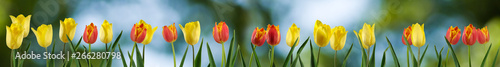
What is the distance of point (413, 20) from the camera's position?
1.39 meters

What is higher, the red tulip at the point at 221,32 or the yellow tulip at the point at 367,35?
the red tulip at the point at 221,32

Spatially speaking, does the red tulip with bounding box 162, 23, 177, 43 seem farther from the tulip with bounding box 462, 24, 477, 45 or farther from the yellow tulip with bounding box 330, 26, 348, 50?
the tulip with bounding box 462, 24, 477, 45

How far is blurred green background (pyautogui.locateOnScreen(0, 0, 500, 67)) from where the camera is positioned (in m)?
1.34

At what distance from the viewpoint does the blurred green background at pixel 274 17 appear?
134 cm

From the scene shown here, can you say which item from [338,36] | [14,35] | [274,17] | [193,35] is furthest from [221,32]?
[274,17]

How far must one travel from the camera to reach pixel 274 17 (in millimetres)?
1561

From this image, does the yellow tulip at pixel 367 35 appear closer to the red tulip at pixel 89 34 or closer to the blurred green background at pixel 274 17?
the red tulip at pixel 89 34

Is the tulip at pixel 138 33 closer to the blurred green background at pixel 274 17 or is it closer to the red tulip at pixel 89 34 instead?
the red tulip at pixel 89 34

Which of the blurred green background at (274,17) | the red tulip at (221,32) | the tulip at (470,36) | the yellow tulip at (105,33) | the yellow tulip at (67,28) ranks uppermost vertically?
the blurred green background at (274,17)

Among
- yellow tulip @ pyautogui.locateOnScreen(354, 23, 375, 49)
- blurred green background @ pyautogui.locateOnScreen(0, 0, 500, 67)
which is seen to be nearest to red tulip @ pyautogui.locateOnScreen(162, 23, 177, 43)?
yellow tulip @ pyautogui.locateOnScreen(354, 23, 375, 49)

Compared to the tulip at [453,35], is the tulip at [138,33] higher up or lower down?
higher up

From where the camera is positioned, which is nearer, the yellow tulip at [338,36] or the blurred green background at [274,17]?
the yellow tulip at [338,36]

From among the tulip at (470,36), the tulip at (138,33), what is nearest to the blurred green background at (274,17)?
the tulip at (470,36)

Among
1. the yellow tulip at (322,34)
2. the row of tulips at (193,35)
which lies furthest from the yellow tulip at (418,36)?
the yellow tulip at (322,34)
